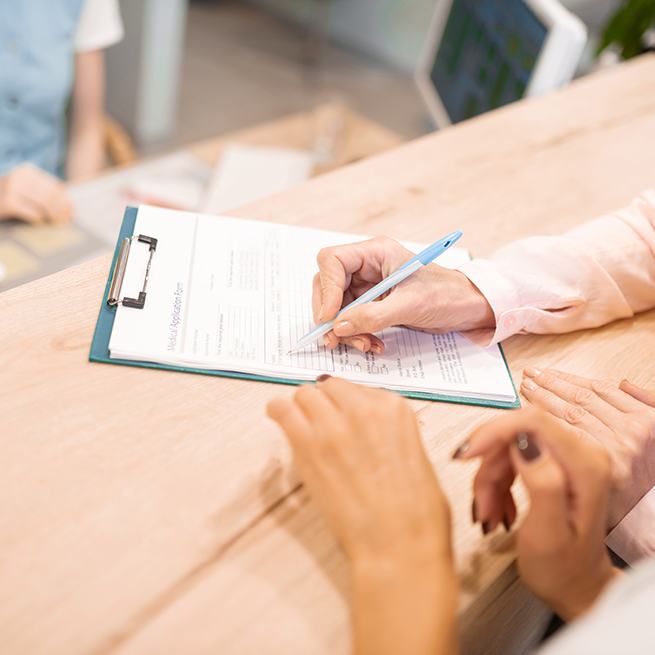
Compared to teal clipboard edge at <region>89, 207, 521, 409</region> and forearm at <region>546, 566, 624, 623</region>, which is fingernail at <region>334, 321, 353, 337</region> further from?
forearm at <region>546, 566, 624, 623</region>

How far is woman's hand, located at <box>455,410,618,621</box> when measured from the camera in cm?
52

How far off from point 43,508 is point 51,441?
65 millimetres

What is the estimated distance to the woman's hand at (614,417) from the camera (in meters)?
0.66

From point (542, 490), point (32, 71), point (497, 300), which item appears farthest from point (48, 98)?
point (542, 490)

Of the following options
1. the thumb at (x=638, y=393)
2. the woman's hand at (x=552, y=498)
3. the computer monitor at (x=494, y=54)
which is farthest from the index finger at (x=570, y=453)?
the computer monitor at (x=494, y=54)

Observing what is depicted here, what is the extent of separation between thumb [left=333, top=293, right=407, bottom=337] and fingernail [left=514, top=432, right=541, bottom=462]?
0.70 feet

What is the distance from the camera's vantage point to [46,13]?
1508mm

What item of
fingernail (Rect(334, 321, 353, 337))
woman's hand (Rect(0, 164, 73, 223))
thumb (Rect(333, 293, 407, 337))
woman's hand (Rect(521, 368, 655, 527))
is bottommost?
woman's hand (Rect(521, 368, 655, 527))

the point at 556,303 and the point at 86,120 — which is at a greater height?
the point at 86,120

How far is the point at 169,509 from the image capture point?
550 millimetres

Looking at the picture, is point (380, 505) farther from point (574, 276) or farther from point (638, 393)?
point (574, 276)

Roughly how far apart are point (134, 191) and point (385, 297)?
96cm

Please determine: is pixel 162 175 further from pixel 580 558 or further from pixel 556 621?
pixel 580 558

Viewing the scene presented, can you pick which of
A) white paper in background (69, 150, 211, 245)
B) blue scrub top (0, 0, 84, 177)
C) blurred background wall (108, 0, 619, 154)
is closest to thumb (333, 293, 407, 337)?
white paper in background (69, 150, 211, 245)
